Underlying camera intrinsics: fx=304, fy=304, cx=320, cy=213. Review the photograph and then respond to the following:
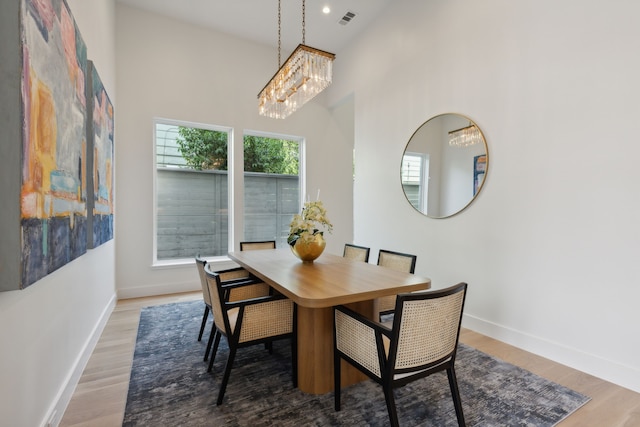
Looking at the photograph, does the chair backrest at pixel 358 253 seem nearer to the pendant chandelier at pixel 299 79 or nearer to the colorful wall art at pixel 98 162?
the pendant chandelier at pixel 299 79

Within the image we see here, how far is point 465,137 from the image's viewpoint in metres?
3.14

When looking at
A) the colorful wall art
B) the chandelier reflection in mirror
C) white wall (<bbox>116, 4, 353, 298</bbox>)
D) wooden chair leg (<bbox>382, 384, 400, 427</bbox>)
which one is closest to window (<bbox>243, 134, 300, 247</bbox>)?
white wall (<bbox>116, 4, 353, 298</bbox>)

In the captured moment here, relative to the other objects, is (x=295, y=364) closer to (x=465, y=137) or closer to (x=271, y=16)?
(x=465, y=137)

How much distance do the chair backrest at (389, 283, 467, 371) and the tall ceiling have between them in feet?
13.4

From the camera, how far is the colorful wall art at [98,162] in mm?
2252

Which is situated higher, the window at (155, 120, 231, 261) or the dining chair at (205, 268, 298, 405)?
the window at (155, 120, 231, 261)

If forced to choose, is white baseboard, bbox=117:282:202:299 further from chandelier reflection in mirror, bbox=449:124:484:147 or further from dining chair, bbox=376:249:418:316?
chandelier reflection in mirror, bbox=449:124:484:147

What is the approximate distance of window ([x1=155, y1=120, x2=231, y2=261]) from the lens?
4.45m

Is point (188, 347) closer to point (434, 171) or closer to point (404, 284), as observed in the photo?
point (404, 284)

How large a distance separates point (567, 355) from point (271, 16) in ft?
16.5

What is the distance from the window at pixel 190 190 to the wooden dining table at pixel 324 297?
2.77 m

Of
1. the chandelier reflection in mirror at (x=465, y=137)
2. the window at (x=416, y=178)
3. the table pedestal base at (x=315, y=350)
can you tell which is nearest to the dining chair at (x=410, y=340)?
the table pedestal base at (x=315, y=350)

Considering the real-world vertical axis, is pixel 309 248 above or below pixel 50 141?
below

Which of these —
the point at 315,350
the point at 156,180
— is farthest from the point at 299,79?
the point at 156,180
